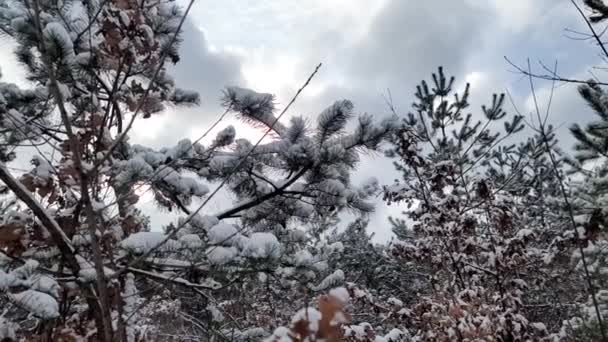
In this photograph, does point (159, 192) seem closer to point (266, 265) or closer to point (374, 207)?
point (266, 265)

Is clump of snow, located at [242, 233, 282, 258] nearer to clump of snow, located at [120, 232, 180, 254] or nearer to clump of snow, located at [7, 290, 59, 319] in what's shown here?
clump of snow, located at [120, 232, 180, 254]

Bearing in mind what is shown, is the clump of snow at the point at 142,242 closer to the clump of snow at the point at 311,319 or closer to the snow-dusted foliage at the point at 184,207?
the snow-dusted foliage at the point at 184,207

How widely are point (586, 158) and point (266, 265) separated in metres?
4.36

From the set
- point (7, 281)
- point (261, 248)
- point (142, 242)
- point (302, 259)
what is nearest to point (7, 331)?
point (7, 281)

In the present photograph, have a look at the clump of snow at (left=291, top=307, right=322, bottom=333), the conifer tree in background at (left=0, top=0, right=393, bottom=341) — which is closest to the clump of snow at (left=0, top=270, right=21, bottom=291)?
the conifer tree in background at (left=0, top=0, right=393, bottom=341)

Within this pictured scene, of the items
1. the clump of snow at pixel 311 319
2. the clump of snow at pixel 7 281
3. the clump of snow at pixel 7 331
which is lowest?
the clump of snow at pixel 311 319

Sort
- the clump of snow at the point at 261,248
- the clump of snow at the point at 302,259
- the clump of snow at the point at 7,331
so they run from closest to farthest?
the clump of snow at the point at 7,331, the clump of snow at the point at 261,248, the clump of snow at the point at 302,259

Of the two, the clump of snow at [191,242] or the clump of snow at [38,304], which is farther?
the clump of snow at [191,242]

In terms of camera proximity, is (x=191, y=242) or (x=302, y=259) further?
(x=302, y=259)

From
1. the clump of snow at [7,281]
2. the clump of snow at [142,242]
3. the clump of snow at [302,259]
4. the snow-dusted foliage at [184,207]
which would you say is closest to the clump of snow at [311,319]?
the snow-dusted foliage at [184,207]

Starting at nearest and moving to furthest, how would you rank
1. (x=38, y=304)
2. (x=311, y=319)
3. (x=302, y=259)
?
1. (x=311, y=319)
2. (x=38, y=304)
3. (x=302, y=259)

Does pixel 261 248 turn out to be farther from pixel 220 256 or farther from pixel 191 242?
pixel 191 242

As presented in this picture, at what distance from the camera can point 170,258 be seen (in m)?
2.68

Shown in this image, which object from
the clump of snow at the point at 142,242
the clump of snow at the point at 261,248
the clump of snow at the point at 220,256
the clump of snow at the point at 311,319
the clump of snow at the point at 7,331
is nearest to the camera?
the clump of snow at the point at 311,319
